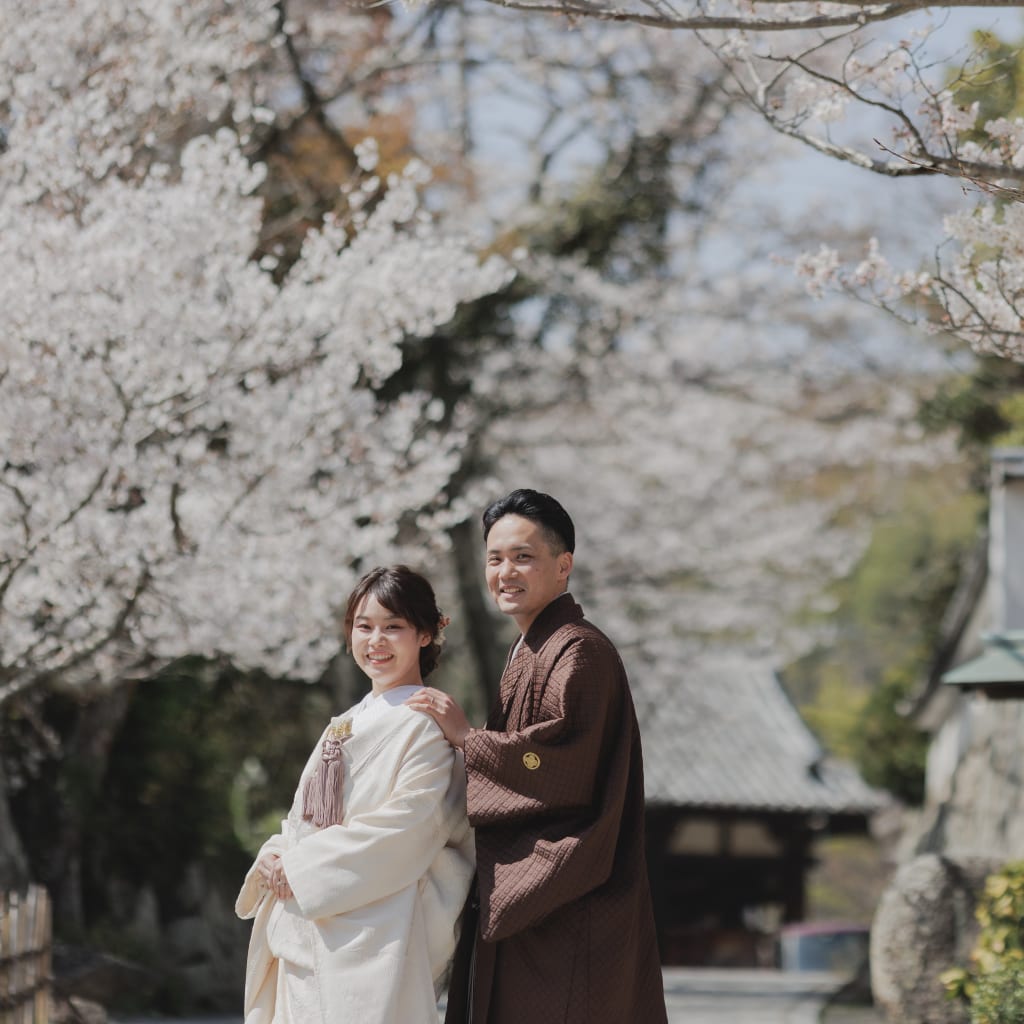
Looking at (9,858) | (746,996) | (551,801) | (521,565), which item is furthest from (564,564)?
(746,996)

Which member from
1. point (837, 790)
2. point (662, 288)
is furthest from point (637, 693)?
point (662, 288)

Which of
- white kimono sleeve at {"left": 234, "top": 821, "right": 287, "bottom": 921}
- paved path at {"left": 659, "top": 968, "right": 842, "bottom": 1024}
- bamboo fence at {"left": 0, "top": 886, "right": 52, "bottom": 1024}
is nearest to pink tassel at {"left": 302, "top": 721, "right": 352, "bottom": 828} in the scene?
white kimono sleeve at {"left": 234, "top": 821, "right": 287, "bottom": 921}

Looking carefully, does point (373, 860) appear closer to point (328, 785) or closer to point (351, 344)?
point (328, 785)

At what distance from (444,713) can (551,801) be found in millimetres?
391

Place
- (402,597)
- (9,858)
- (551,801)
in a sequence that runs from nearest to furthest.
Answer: (551,801)
(402,597)
(9,858)

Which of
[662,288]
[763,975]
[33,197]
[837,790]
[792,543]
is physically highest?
[662,288]

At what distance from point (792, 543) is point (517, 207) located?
22.0ft

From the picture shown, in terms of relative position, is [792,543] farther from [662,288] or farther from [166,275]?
[166,275]

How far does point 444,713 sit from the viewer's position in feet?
13.7

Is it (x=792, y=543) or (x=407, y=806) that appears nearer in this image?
(x=407, y=806)

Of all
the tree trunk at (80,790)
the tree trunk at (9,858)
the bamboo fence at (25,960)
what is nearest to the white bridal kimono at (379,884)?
the bamboo fence at (25,960)

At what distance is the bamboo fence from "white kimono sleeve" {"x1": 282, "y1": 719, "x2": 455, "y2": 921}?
9.20ft

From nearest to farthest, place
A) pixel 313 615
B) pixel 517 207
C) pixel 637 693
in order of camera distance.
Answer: pixel 313 615, pixel 517 207, pixel 637 693

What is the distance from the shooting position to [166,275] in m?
7.16
